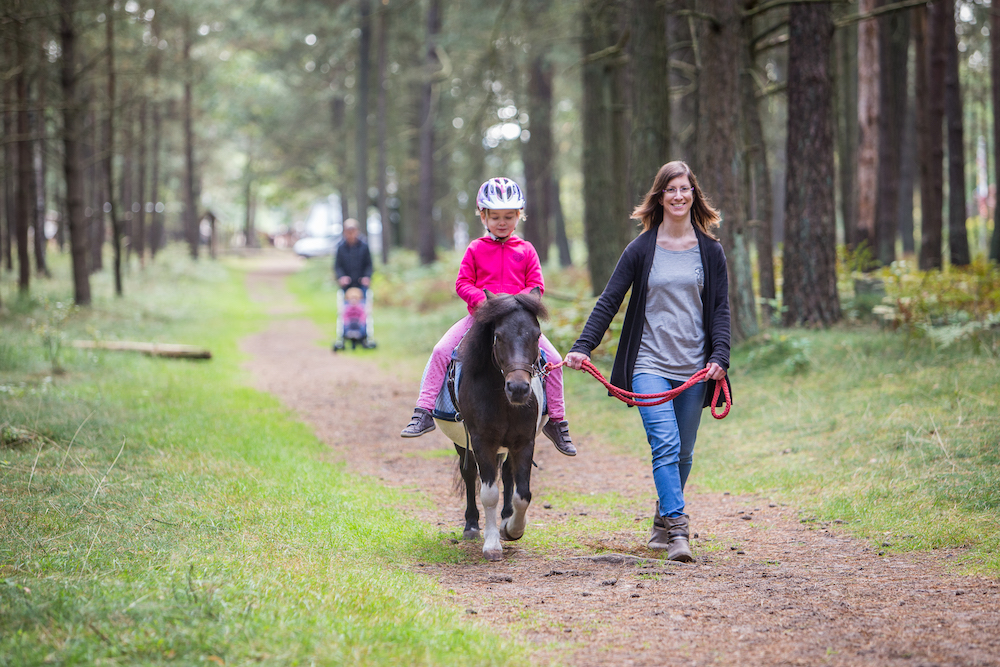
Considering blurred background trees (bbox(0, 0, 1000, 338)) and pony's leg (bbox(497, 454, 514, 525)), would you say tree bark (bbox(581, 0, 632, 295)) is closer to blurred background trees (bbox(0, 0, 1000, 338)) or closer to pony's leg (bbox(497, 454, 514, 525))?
blurred background trees (bbox(0, 0, 1000, 338))

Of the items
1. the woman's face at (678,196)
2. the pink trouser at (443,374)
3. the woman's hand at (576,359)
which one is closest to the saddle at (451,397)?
the pink trouser at (443,374)

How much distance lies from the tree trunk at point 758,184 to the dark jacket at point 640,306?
7.80 meters

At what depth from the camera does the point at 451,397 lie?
6.02 meters

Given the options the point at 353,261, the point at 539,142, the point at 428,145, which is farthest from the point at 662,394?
the point at 428,145

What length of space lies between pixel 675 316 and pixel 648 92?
7.76 m

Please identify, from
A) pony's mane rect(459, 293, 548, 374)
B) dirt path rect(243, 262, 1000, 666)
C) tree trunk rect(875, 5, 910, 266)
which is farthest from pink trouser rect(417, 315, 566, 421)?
tree trunk rect(875, 5, 910, 266)

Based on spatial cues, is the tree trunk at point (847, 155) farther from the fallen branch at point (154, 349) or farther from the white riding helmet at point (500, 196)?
the white riding helmet at point (500, 196)

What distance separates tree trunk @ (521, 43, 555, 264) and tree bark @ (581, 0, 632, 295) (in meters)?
5.08

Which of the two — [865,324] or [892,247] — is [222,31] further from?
[865,324]

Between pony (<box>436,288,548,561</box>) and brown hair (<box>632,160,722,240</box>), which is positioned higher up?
brown hair (<box>632,160,722,240</box>)

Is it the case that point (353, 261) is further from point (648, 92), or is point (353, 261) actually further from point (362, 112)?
point (362, 112)

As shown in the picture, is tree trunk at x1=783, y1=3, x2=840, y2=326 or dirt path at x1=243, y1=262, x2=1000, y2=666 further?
tree trunk at x1=783, y1=3, x2=840, y2=326

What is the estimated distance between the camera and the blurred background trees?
12656mm

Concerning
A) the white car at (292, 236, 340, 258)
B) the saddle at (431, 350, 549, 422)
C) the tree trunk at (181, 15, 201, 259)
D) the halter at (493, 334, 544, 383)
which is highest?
the tree trunk at (181, 15, 201, 259)
